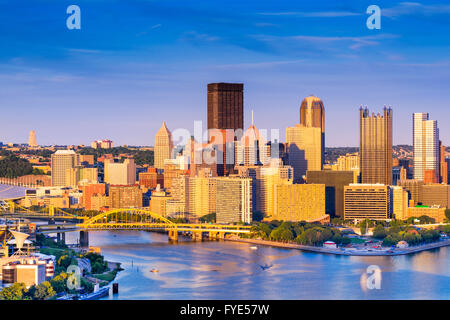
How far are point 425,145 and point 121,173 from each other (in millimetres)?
16289

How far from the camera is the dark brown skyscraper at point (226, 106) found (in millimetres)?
46812

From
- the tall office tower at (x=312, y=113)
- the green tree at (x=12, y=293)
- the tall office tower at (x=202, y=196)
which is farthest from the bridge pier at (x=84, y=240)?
the tall office tower at (x=312, y=113)

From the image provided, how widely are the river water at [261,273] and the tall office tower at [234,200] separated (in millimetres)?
5879

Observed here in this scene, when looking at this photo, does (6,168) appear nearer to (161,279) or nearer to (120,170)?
(120,170)

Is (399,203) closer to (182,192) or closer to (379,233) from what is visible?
(379,233)

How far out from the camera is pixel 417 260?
2192 centimetres

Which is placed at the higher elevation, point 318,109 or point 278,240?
point 318,109

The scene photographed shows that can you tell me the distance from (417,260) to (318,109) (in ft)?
101

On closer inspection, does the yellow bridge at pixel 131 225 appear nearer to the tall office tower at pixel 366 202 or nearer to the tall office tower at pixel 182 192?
the tall office tower at pixel 182 192

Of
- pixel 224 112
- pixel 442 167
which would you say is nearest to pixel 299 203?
pixel 442 167

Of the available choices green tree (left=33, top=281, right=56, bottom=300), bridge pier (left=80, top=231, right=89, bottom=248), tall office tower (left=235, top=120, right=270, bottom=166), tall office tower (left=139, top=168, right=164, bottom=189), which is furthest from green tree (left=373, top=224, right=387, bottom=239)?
tall office tower (left=139, top=168, right=164, bottom=189)
